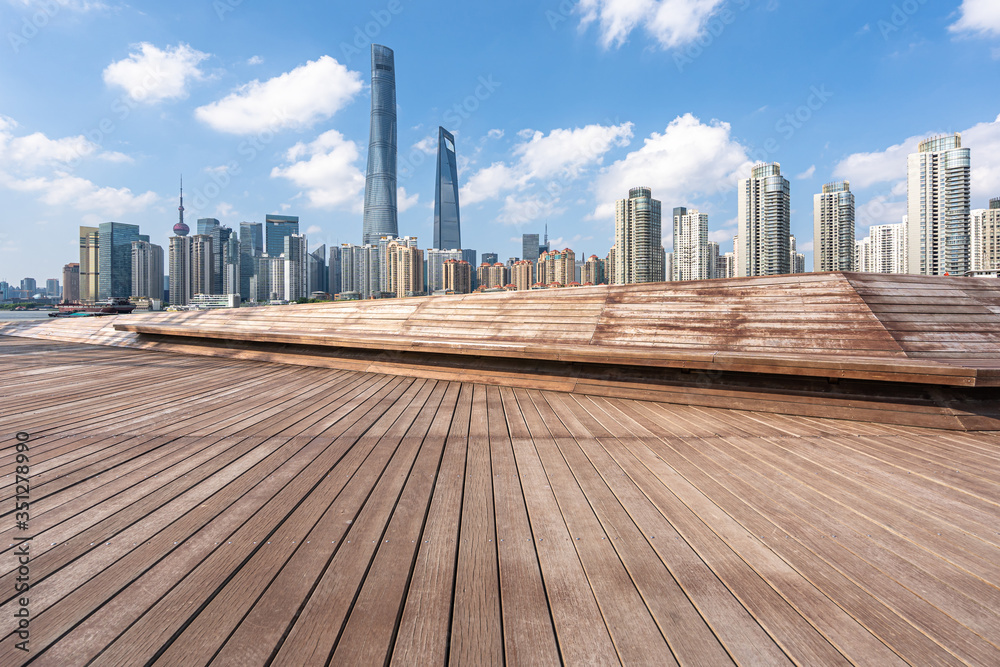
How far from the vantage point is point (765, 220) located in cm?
3491

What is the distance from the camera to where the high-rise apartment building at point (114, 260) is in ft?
195

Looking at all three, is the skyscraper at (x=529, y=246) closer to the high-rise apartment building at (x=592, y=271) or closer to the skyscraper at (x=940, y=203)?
the high-rise apartment building at (x=592, y=271)

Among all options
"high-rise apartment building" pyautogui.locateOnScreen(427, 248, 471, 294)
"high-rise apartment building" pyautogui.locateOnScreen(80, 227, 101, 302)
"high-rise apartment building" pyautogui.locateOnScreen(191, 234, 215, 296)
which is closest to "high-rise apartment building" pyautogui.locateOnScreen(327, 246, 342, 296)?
"high-rise apartment building" pyautogui.locateOnScreen(427, 248, 471, 294)

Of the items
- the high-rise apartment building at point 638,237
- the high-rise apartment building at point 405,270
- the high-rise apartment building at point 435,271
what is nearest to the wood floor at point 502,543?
the high-rise apartment building at point 638,237

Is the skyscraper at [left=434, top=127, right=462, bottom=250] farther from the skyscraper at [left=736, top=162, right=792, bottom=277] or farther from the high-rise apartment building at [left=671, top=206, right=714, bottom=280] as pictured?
the skyscraper at [left=736, top=162, right=792, bottom=277]

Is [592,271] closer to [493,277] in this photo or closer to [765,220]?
[493,277]

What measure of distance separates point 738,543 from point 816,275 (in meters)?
3.73

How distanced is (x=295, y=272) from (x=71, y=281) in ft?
108

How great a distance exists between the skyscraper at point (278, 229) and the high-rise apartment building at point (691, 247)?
158210 millimetres

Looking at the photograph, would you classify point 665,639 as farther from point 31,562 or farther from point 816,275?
point 816,275

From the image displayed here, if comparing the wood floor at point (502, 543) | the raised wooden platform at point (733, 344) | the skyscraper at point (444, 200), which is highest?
the skyscraper at point (444, 200)

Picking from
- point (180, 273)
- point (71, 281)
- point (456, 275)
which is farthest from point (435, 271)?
point (71, 281)

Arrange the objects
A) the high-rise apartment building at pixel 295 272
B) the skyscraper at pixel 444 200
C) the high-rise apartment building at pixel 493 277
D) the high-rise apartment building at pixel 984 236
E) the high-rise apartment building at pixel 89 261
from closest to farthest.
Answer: the high-rise apartment building at pixel 984 236 < the high-rise apartment building at pixel 89 261 < the high-rise apartment building at pixel 493 277 < the high-rise apartment building at pixel 295 272 < the skyscraper at pixel 444 200

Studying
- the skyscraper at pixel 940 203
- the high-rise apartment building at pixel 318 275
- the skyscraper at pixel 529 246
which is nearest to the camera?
the skyscraper at pixel 940 203
